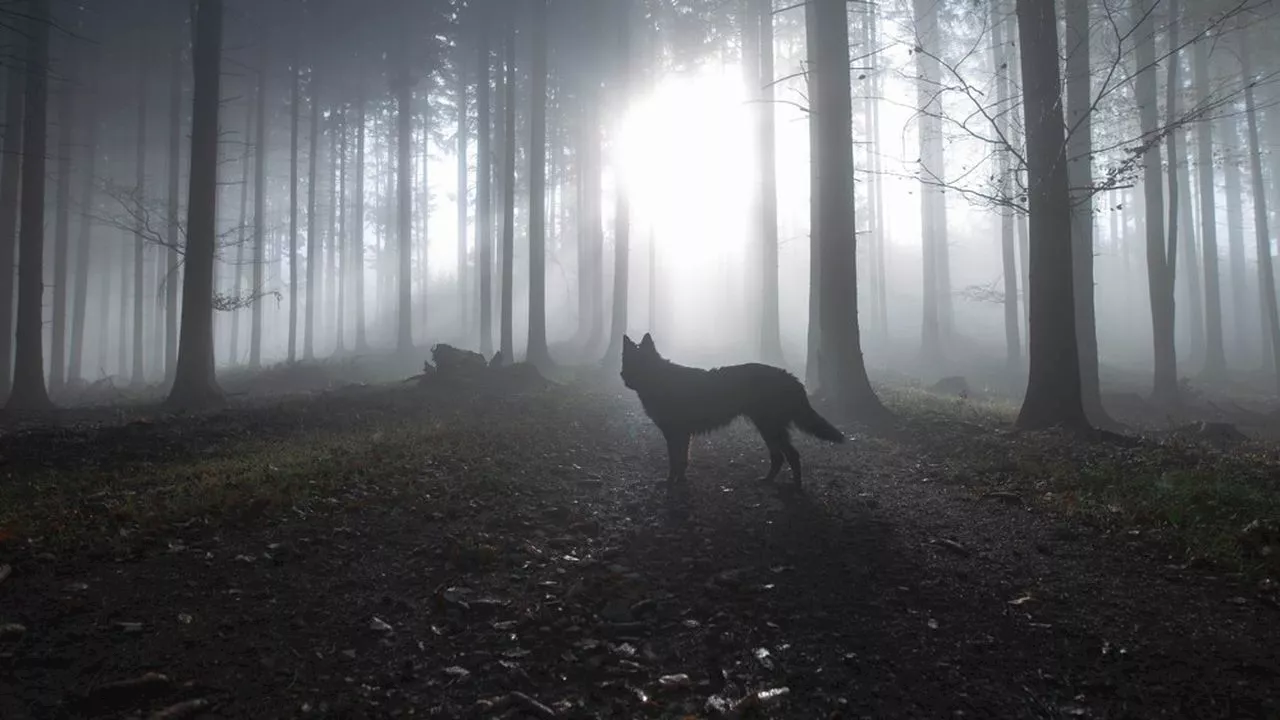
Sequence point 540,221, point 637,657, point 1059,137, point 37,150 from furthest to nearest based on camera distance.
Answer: point 540,221 → point 37,150 → point 1059,137 → point 637,657

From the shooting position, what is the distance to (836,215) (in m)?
12.4

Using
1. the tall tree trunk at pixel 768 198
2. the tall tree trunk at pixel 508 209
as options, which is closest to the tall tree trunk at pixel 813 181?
the tall tree trunk at pixel 768 198

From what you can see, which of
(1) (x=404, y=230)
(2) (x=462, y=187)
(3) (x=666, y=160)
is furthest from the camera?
(2) (x=462, y=187)

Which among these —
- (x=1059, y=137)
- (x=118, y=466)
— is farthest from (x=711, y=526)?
Answer: (x=1059, y=137)

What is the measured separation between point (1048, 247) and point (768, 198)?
14180 mm

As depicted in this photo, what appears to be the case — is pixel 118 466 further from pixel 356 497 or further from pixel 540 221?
pixel 540 221

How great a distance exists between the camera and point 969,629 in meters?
3.78

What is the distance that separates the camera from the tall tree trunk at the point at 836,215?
1233 centimetres

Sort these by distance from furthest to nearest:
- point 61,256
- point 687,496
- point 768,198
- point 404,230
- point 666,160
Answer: point 666,160, point 404,230, point 61,256, point 768,198, point 687,496

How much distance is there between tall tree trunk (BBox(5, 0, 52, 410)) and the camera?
15148mm

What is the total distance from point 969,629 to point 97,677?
4.89m

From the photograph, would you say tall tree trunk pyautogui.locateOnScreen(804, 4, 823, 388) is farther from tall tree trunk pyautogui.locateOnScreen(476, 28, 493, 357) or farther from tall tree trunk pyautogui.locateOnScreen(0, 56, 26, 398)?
tall tree trunk pyautogui.locateOnScreen(0, 56, 26, 398)

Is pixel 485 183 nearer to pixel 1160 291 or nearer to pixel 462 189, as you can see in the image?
→ pixel 462 189

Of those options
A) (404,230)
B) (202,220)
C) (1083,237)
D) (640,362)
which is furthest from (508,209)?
(1083,237)
